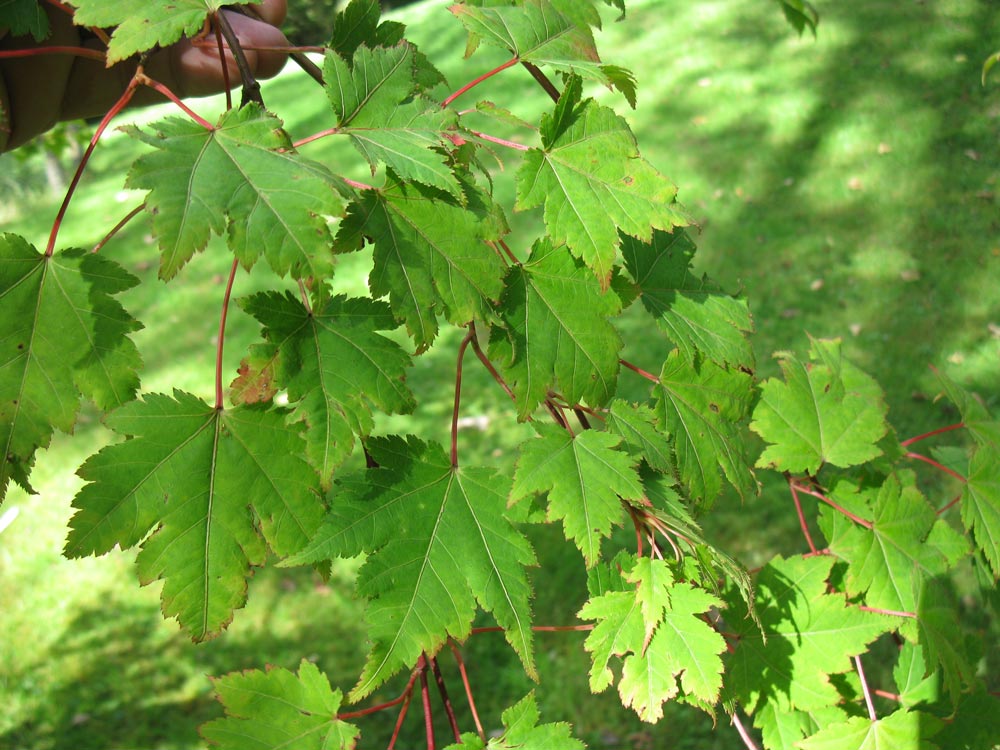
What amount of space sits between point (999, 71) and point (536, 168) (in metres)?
6.80

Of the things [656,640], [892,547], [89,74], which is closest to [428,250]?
[656,640]

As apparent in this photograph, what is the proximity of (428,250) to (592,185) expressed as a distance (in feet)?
0.87

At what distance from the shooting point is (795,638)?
140 centimetres

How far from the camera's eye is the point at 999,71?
6.40m

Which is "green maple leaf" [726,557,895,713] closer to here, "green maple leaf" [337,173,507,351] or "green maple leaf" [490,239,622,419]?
"green maple leaf" [490,239,622,419]

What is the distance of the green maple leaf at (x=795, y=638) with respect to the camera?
137cm

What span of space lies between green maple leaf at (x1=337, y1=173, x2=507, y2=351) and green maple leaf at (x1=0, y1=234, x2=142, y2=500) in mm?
319

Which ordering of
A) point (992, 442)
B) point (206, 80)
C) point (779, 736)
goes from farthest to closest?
point (206, 80), point (992, 442), point (779, 736)

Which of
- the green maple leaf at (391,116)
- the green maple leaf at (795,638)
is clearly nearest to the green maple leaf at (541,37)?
the green maple leaf at (391,116)

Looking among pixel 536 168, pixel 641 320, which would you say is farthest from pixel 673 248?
pixel 641 320

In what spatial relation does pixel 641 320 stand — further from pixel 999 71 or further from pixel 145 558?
pixel 145 558

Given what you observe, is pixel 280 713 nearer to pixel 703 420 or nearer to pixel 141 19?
pixel 703 420

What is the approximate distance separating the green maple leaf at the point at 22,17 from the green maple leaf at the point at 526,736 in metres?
1.23

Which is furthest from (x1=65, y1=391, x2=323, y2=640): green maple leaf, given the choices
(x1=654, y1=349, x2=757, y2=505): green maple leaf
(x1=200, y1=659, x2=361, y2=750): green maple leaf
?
(x1=654, y1=349, x2=757, y2=505): green maple leaf
